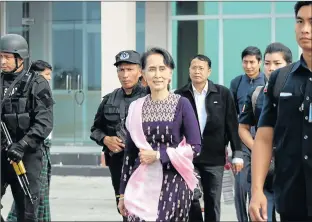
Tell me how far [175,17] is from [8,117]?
28.0 feet

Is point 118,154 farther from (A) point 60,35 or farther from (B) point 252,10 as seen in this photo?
(A) point 60,35

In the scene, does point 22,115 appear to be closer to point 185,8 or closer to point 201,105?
point 201,105

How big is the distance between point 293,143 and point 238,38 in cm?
1072

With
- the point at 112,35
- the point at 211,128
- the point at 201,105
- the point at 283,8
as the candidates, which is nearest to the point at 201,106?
the point at 201,105

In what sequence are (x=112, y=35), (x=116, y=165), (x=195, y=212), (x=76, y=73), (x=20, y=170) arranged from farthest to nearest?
(x=76, y=73)
(x=112, y=35)
(x=116, y=165)
(x=20, y=170)
(x=195, y=212)

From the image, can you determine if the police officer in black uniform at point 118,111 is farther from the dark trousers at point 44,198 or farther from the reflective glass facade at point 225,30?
the reflective glass facade at point 225,30

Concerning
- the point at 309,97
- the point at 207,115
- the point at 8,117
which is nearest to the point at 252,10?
the point at 207,115

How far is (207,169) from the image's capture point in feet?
22.0

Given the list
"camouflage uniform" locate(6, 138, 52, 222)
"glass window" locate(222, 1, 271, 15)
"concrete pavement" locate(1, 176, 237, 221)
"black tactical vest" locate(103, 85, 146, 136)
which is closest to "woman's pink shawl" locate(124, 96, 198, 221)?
"black tactical vest" locate(103, 85, 146, 136)

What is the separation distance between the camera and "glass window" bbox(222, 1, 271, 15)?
13.6 metres

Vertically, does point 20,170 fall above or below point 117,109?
below

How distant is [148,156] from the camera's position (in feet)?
15.1

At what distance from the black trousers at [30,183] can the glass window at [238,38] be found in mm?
8221

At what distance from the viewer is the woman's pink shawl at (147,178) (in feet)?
15.2
